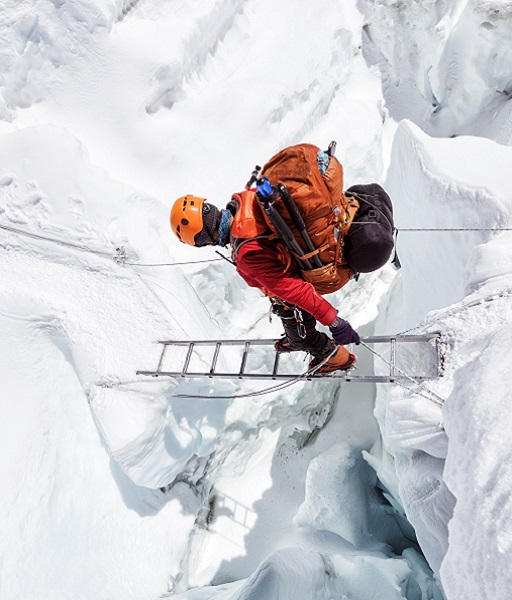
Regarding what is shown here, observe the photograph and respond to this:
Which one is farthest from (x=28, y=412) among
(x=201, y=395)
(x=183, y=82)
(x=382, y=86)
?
(x=382, y=86)

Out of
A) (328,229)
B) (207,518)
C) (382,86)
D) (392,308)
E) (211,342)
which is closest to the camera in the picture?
(328,229)

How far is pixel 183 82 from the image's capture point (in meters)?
3.69

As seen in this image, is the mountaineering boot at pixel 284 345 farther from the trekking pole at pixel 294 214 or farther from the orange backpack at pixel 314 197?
the trekking pole at pixel 294 214

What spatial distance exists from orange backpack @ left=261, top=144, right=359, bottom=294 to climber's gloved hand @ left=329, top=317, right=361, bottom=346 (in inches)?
9.6

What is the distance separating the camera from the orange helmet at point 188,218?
1.86m

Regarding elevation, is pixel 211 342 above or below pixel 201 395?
above

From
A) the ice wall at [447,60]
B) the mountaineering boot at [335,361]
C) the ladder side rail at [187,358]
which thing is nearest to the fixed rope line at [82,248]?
the ladder side rail at [187,358]

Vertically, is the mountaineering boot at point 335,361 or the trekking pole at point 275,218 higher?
the trekking pole at point 275,218

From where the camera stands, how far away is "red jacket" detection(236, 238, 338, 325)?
182cm

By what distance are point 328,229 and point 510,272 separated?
964 millimetres

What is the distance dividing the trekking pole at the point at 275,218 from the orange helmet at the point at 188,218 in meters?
0.34

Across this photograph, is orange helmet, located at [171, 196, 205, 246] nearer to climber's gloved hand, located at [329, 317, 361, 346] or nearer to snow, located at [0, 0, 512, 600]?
climber's gloved hand, located at [329, 317, 361, 346]

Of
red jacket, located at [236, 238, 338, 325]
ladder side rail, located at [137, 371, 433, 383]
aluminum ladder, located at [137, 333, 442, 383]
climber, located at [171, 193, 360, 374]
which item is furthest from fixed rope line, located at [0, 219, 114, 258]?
red jacket, located at [236, 238, 338, 325]

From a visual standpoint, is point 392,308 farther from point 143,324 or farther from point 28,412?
point 28,412
